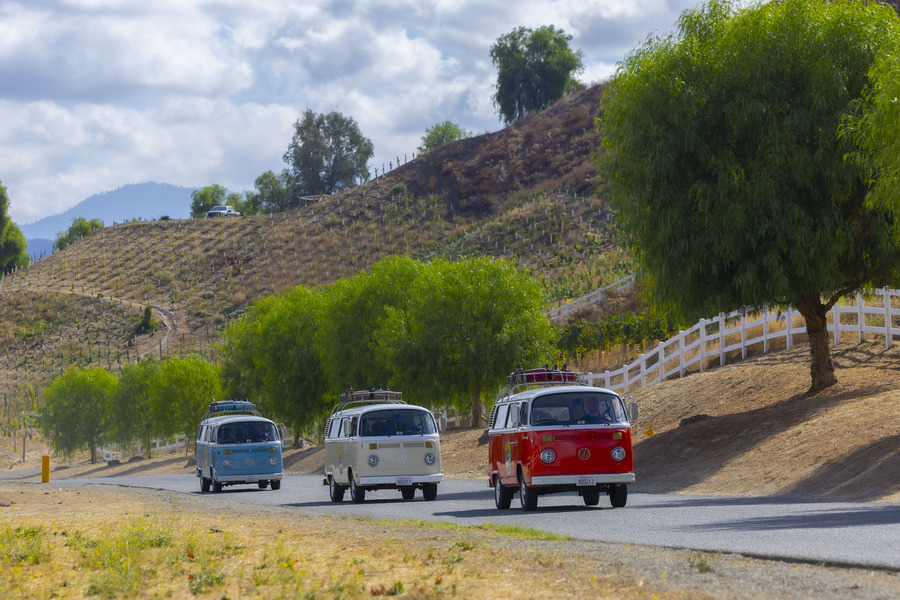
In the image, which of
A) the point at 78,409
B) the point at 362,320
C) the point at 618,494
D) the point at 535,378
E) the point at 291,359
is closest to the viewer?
the point at 618,494

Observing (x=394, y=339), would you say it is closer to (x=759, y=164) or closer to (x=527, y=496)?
(x=759, y=164)

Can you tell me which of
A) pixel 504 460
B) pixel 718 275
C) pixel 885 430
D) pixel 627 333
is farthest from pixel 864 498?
pixel 627 333

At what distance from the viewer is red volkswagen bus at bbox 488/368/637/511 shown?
60.7 ft

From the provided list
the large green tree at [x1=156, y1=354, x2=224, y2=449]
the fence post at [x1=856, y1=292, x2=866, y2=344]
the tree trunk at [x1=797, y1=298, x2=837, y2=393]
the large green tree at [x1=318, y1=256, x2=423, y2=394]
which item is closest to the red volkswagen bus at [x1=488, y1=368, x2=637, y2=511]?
the tree trunk at [x1=797, y1=298, x2=837, y2=393]

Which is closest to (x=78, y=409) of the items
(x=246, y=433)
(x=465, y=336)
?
(x=465, y=336)

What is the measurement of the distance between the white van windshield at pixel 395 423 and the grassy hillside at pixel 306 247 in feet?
202

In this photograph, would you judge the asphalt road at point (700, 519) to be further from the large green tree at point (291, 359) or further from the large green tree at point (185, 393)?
the large green tree at point (185, 393)

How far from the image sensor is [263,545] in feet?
42.8

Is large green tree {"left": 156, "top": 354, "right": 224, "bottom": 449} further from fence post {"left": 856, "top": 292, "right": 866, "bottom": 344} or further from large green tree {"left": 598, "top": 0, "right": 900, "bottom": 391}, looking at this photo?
large green tree {"left": 598, "top": 0, "right": 900, "bottom": 391}

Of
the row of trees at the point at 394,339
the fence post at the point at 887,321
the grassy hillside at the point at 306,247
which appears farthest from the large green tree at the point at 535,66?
the fence post at the point at 887,321

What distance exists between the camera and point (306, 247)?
12462 cm

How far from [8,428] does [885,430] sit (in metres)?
88.0

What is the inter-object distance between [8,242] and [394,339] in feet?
421

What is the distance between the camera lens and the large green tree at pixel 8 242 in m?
157
